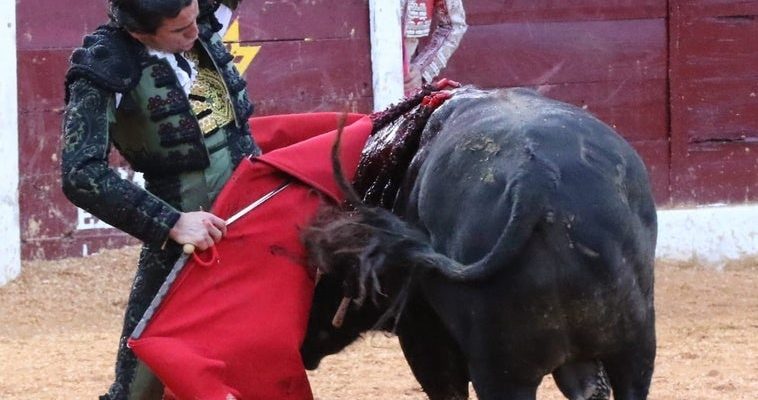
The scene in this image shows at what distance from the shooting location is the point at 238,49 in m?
6.78

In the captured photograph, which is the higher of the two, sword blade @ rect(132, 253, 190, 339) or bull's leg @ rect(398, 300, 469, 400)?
sword blade @ rect(132, 253, 190, 339)

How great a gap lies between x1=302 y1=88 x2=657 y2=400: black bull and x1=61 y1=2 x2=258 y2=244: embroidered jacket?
422 mm

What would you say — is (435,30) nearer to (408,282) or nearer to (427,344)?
(427,344)

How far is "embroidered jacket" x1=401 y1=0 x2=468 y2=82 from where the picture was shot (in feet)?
21.4

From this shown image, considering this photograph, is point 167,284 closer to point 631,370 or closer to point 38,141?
point 631,370

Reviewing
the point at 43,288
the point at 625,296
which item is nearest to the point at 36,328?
the point at 43,288

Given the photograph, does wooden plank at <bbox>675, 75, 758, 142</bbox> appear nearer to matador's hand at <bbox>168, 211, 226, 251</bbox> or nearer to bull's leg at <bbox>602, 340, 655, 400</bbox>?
matador's hand at <bbox>168, 211, 226, 251</bbox>

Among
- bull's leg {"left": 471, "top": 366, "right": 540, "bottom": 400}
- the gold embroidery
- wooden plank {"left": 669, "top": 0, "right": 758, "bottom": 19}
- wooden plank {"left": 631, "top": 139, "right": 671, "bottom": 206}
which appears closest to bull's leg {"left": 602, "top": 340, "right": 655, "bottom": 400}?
bull's leg {"left": 471, "top": 366, "right": 540, "bottom": 400}

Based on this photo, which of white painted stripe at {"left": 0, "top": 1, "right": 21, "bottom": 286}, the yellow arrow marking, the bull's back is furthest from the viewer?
the yellow arrow marking

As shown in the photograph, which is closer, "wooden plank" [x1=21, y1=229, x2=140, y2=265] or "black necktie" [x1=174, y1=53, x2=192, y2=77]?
"black necktie" [x1=174, y1=53, x2=192, y2=77]

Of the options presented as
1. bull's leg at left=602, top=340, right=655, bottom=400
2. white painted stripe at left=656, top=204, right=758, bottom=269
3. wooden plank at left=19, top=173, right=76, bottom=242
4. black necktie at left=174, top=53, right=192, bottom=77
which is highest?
black necktie at left=174, top=53, right=192, bottom=77

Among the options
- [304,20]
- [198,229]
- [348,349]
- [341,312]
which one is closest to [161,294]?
[198,229]

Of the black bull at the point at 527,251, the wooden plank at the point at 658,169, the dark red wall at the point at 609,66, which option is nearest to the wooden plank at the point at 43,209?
the dark red wall at the point at 609,66

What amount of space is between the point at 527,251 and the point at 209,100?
0.98 metres
